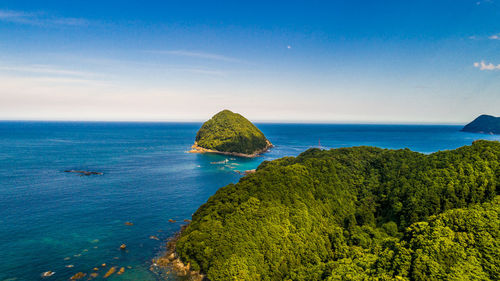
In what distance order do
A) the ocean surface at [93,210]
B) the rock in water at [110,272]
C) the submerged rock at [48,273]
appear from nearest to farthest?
1. the submerged rock at [48,273]
2. the rock in water at [110,272]
3. the ocean surface at [93,210]

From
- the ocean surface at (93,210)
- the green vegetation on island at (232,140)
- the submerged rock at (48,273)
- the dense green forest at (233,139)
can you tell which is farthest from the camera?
the dense green forest at (233,139)

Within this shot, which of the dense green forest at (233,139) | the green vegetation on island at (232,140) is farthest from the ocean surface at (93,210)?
the dense green forest at (233,139)

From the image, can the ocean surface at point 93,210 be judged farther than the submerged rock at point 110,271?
Yes

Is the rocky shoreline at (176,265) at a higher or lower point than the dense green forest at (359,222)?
lower

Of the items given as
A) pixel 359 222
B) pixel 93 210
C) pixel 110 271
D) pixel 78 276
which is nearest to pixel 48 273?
pixel 78 276

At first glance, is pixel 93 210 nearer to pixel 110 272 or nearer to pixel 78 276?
pixel 78 276

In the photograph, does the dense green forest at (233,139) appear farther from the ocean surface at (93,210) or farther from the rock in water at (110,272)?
the rock in water at (110,272)

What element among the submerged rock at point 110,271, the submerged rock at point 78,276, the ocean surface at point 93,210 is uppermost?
the ocean surface at point 93,210

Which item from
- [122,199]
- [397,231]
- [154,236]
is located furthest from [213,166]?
[397,231]

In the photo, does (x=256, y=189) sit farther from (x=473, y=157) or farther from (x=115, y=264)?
(x=473, y=157)
